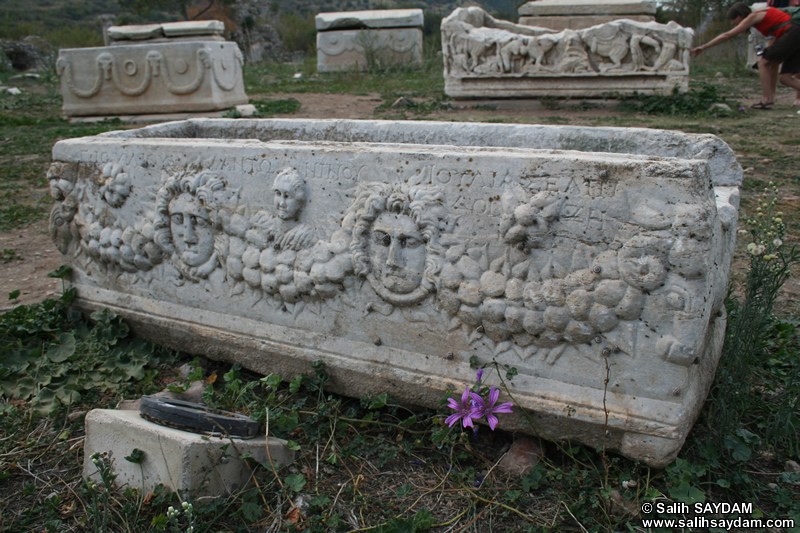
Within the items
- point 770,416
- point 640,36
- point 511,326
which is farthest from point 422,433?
point 640,36

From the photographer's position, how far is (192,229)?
2.60 m

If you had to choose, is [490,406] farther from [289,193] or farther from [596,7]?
[596,7]

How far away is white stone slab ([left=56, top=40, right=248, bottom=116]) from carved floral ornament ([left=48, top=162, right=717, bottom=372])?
5.92 m

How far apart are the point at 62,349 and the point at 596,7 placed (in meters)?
10.1

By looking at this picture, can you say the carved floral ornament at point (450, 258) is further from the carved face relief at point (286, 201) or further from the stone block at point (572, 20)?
the stone block at point (572, 20)

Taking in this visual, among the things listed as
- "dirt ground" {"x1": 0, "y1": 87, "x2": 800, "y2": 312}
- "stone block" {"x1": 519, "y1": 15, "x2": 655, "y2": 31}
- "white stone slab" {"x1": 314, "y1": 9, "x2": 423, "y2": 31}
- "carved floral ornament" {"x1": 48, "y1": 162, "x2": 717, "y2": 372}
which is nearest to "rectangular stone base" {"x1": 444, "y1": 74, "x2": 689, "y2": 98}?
"dirt ground" {"x1": 0, "y1": 87, "x2": 800, "y2": 312}

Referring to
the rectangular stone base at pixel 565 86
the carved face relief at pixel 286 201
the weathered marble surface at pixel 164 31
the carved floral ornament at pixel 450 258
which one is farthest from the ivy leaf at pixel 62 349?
the weathered marble surface at pixel 164 31

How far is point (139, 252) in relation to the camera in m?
2.76

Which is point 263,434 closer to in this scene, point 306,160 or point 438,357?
point 438,357

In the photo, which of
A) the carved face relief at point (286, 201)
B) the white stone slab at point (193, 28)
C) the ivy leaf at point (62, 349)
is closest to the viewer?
the carved face relief at point (286, 201)

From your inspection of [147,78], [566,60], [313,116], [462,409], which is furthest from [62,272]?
[566,60]

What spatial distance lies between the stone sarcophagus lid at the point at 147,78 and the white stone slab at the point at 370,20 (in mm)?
5807

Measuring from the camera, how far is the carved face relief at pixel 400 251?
2.10 m

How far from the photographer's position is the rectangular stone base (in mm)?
8008
